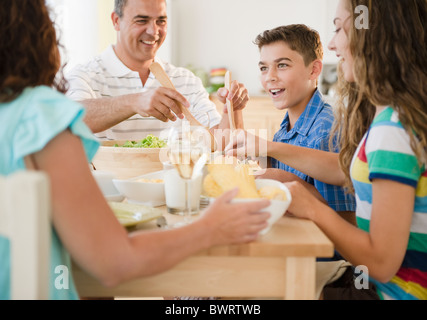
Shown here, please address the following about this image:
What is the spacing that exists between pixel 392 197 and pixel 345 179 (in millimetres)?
432

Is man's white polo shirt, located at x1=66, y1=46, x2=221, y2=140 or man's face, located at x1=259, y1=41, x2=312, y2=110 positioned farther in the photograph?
man's white polo shirt, located at x1=66, y1=46, x2=221, y2=140

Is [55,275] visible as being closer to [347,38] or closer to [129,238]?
[129,238]

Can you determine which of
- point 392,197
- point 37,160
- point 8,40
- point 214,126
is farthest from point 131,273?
point 214,126

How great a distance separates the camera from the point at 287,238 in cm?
87

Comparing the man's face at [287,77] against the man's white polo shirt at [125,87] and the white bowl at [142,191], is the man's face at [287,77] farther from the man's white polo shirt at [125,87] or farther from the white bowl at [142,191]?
the white bowl at [142,191]

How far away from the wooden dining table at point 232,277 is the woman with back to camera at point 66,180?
0.16 ft

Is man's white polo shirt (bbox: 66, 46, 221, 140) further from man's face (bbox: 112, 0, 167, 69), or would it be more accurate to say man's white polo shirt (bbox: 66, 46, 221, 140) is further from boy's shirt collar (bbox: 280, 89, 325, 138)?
boy's shirt collar (bbox: 280, 89, 325, 138)

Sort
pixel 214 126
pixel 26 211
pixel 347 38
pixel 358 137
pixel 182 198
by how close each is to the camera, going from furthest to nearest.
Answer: pixel 214 126
pixel 358 137
pixel 347 38
pixel 182 198
pixel 26 211

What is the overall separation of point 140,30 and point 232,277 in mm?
1786

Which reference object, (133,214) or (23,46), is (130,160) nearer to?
(133,214)

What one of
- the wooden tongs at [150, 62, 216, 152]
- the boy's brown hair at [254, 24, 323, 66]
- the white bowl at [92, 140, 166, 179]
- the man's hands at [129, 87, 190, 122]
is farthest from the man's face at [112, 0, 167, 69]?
the white bowl at [92, 140, 166, 179]

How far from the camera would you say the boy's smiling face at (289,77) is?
1.90m

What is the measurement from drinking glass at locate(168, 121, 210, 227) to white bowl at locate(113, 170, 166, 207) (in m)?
0.11

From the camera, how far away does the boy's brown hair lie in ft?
6.19
